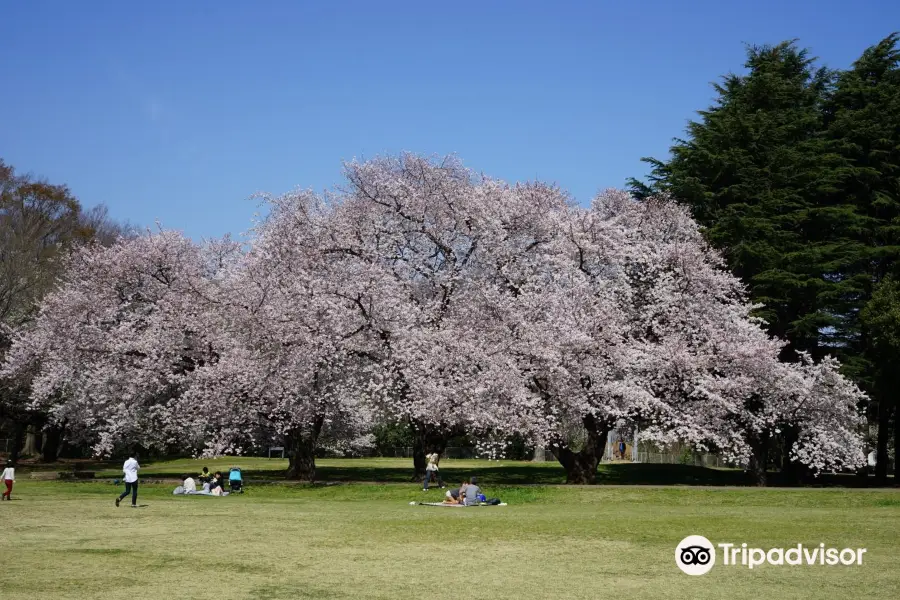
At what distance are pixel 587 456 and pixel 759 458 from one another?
7.94 metres

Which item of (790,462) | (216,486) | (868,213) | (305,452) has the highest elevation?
(868,213)

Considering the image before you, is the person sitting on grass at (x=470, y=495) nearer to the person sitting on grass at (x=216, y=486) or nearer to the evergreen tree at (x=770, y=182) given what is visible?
the person sitting on grass at (x=216, y=486)

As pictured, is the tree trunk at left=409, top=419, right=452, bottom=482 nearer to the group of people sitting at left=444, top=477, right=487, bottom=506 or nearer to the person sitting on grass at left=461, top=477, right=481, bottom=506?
the group of people sitting at left=444, top=477, right=487, bottom=506

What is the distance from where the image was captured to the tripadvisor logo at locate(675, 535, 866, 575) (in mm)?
16234

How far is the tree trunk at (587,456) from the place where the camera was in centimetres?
3944

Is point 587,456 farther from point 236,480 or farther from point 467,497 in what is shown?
point 236,480

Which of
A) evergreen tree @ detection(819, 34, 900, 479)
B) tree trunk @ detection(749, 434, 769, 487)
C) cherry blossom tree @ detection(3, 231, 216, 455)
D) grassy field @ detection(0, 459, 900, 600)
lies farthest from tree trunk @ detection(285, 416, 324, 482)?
evergreen tree @ detection(819, 34, 900, 479)

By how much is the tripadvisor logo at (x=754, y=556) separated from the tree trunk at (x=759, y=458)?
23.4 m

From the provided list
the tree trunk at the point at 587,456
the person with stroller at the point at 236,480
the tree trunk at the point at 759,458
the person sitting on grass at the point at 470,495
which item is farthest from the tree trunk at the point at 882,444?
the person with stroller at the point at 236,480

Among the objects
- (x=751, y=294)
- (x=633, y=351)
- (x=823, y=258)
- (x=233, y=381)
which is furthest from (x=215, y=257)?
(x=823, y=258)

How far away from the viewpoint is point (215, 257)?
157 ft

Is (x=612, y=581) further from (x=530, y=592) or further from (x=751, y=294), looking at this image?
(x=751, y=294)

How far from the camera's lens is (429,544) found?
1922 cm

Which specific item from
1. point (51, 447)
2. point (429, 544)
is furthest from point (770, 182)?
point (51, 447)
